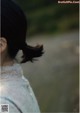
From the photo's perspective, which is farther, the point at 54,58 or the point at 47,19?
A: the point at 54,58

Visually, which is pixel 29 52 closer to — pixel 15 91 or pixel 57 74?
pixel 15 91

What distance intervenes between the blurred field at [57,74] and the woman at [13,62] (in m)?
1.17

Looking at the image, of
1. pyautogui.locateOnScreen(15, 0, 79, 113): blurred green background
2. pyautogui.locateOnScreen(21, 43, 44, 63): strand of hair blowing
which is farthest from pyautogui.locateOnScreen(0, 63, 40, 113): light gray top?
pyautogui.locateOnScreen(15, 0, 79, 113): blurred green background

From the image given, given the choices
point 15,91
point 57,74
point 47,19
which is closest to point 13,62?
point 15,91

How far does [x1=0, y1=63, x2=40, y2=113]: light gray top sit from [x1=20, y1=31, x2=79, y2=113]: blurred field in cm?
118

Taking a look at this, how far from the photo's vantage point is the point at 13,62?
70.6 inches

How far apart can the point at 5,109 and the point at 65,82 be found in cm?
199

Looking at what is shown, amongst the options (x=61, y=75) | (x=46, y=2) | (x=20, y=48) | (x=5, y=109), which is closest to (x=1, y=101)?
(x=5, y=109)

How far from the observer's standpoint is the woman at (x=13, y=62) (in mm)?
1710

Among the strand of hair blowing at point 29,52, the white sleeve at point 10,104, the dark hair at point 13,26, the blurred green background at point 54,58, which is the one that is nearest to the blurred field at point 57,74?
the blurred green background at point 54,58

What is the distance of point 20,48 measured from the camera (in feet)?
6.07

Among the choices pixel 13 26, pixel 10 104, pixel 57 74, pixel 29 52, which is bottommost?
pixel 57 74

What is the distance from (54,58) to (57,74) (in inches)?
5.6

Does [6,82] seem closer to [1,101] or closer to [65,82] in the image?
[1,101]
